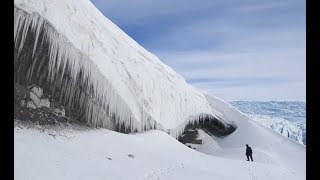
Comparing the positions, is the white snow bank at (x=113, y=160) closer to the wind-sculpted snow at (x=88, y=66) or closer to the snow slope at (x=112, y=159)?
the snow slope at (x=112, y=159)

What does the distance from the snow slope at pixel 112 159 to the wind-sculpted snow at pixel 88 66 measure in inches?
49.0

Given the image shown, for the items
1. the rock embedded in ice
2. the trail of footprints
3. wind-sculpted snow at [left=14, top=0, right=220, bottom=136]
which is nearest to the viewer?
the trail of footprints

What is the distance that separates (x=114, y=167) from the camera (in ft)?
46.9

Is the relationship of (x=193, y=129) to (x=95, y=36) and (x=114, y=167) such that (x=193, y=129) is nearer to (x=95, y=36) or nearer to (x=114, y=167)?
(x=95, y=36)

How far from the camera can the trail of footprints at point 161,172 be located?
14.5m

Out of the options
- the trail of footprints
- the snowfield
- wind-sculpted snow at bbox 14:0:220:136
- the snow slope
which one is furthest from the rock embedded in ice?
the trail of footprints

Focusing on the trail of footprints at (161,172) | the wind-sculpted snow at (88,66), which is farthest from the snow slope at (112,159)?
the wind-sculpted snow at (88,66)

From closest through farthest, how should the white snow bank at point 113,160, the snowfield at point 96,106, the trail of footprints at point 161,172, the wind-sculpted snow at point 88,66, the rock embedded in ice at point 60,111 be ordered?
the white snow bank at point 113,160, the snowfield at point 96,106, the trail of footprints at point 161,172, the wind-sculpted snow at point 88,66, the rock embedded in ice at point 60,111

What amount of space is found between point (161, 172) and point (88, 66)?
6127 millimetres

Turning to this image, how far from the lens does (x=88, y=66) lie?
57.9 feet

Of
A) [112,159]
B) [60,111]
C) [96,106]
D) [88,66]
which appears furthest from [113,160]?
[88,66]

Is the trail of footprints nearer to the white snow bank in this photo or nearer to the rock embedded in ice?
the white snow bank

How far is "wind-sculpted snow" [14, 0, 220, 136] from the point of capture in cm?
1538
